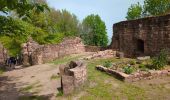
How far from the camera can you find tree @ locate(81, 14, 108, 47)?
2092 inches

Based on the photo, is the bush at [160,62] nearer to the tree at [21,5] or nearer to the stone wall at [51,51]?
the tree at [21,5]

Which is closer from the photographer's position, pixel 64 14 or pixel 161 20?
pixel 161 20

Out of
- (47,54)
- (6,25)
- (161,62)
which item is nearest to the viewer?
(6,25)

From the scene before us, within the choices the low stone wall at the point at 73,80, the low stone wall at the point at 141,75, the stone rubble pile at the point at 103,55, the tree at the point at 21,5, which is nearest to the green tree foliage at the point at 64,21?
the stone rubble pile at the point at 103,55

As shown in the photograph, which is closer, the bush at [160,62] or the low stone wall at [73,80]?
the low stone wall at [73,80]

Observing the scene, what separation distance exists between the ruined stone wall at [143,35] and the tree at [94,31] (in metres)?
30.0

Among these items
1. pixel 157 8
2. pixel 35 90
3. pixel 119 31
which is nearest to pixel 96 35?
pixel 157 8

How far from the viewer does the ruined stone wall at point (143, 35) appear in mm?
16861

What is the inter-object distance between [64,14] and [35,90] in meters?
44.1

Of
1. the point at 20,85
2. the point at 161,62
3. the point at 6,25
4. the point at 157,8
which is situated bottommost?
the point at 20,85

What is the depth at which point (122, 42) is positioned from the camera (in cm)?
2173

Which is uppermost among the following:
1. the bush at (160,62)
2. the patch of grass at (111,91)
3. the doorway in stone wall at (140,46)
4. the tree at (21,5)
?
the tree at (21,5)

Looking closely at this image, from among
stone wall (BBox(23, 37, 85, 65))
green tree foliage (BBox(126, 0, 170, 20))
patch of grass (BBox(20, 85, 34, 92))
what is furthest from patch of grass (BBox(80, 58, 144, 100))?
green tree foliage (BBox(126, 0, 170, 20))

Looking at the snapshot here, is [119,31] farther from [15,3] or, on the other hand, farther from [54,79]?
[15,3]
